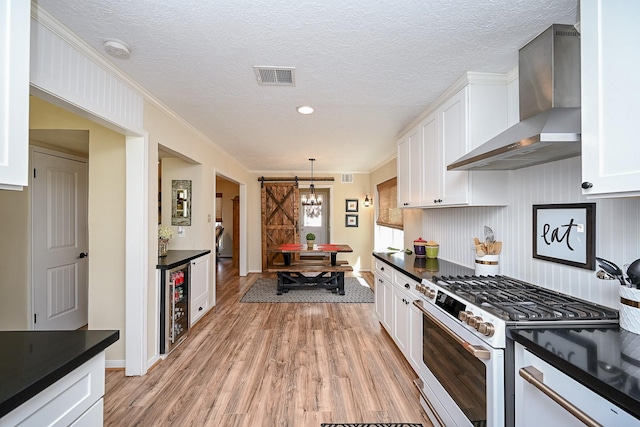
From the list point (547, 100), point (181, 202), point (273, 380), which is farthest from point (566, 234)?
point (181, 202)

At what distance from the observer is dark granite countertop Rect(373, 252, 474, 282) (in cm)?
232

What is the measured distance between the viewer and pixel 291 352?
2893 mm

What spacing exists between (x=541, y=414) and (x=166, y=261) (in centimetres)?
302

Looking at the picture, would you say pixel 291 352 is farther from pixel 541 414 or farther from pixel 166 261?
pixel 541 414

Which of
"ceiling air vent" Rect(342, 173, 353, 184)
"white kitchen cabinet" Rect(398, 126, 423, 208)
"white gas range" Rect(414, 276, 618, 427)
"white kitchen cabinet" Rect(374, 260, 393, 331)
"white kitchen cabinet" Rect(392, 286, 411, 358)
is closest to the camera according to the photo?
"white gas range" Rect(414, 276, 618, 427)

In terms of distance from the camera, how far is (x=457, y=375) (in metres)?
1.58

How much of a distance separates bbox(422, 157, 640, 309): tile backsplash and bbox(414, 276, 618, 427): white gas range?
88 mm

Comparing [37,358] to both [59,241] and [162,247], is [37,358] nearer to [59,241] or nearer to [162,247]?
[162,247]

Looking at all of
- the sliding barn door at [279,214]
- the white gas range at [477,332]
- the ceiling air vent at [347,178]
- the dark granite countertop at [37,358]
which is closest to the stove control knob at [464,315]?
the white gas range at [477,332]

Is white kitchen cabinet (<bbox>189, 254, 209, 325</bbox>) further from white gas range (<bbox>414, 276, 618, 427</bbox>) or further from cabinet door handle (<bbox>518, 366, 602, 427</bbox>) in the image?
cabinet door handle (<bbox>518, 366, 602, 427</bbox>)

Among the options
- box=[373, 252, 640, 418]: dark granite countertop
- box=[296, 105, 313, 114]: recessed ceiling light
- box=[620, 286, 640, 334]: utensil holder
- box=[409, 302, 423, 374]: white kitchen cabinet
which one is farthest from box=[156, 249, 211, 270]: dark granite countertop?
box=[620, 286, 640, 334]: utensil holder

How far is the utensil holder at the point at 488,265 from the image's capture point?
7.14 ft

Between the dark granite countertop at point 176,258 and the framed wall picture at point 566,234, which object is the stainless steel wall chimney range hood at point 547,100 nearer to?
the framed wall picture at point 566,234

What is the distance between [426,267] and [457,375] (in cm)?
116
